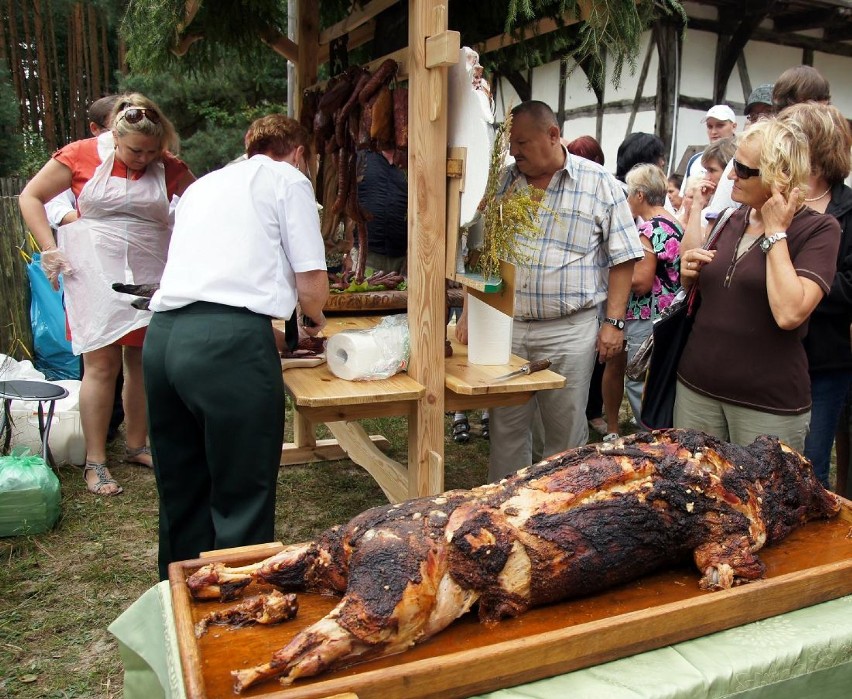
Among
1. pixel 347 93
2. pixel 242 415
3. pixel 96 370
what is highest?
pixel 347 93

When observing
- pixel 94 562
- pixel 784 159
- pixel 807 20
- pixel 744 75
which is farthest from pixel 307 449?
pixel 807 20

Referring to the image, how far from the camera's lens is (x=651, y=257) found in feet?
14.7

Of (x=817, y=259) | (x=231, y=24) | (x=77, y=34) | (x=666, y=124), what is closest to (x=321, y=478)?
(x=231, y=24)

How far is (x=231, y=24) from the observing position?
164 inches

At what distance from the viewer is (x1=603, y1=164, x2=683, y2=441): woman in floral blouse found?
14.9 feet

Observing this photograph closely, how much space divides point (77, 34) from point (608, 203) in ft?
39.2

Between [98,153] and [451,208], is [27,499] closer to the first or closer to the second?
[98,153]

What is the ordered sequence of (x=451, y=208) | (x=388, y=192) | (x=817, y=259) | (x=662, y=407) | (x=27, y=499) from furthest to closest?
(x=388, y=192), (x=27, y=499), (x=662, y=407), (x=451, y=208), (x=817, y=259)

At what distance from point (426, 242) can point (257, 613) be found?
1.59 metres

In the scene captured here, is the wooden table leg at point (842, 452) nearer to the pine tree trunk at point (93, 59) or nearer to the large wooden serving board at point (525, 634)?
the large wooden serving board at point (525, 634)

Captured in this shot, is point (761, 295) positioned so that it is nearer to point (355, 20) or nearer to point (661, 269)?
point (661, 269)

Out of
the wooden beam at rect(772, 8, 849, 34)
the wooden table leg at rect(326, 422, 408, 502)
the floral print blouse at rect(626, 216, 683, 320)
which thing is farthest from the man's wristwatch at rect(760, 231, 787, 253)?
the wooden beam at rect(772, 8, 849, 34)

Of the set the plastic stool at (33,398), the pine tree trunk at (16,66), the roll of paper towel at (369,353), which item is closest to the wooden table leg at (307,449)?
the plastic stool at (33,398)

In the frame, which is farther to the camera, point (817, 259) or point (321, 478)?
point (321, 478)
